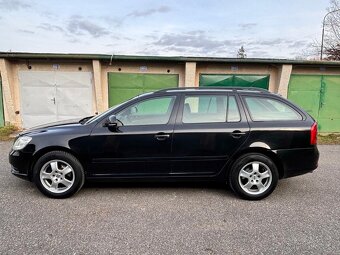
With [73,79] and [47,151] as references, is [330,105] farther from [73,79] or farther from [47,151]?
[47,151]

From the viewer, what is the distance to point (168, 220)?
312cm

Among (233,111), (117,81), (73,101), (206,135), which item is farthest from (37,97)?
(233,111)

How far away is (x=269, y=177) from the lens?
147 inches

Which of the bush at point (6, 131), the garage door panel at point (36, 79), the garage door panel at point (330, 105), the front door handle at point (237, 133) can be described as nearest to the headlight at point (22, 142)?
the front door handle at point (237, 133)

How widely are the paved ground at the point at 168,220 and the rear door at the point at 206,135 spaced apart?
507 mm

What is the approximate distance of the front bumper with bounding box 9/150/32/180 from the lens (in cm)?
367

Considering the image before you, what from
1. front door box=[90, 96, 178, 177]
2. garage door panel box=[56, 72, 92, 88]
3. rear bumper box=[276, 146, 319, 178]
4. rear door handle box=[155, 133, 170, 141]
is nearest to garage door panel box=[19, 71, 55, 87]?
garage door panel box=[56, 72, 92, 88]

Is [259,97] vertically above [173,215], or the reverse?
Answer: [259,97]

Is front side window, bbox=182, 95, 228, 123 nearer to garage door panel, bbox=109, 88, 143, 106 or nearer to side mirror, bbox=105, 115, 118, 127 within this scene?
side mirror, bbox=105, 115, 118, 127

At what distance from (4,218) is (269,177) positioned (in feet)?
11.9

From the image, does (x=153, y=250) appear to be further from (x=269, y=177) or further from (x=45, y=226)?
(x=269, y=177)

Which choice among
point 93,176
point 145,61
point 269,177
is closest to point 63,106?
point 145,61

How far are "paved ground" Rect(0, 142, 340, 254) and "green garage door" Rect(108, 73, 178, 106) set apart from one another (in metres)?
5.73

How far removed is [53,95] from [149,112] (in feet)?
22.7
